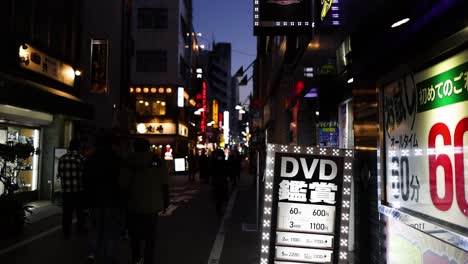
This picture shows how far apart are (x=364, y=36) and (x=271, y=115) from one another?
25.8m

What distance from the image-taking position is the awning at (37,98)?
41.1 feet

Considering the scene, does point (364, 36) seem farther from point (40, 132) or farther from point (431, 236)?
point (40, 132)

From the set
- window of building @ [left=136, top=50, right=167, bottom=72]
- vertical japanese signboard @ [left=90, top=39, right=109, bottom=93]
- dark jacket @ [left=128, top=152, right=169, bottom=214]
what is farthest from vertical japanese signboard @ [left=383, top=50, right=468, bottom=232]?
window of building @ [left=136, top=50, right=167, bottom=72]

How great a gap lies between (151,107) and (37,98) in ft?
103

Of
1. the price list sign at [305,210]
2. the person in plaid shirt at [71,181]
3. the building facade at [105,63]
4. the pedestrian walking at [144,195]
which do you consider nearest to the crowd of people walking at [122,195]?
the pedestrian walking at [144,195]

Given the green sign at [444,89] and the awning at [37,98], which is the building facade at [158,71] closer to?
the awning at [37,98]

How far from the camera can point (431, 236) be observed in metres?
3.67

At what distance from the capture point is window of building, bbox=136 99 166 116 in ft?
148

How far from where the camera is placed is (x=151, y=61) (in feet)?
148

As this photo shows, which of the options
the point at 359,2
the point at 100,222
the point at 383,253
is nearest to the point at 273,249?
the point at 383,253

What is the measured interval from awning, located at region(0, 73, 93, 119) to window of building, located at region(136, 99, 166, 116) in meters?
26.9

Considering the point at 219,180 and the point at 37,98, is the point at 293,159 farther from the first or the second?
the point at 37,98

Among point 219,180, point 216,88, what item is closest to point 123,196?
point 219,180

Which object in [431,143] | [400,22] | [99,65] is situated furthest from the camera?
[99,65]
